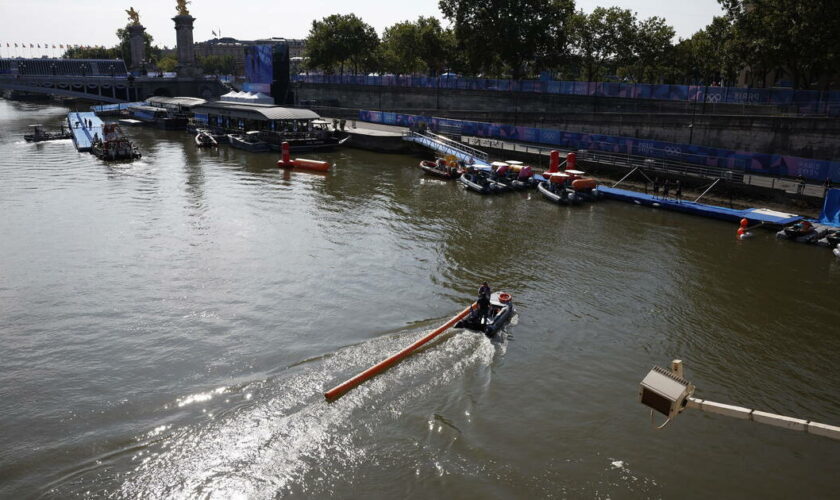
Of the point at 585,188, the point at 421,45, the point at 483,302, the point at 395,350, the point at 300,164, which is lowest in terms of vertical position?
the point at 395,350

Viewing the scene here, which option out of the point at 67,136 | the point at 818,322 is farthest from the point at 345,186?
the point at 67,136

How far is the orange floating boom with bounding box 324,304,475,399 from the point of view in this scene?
15.8 m

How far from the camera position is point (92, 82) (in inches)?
4171

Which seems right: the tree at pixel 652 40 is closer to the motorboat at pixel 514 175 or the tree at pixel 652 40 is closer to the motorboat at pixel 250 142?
the motorboat at pixel 514 175

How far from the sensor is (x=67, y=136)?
69938 millimetres

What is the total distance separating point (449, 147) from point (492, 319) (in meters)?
36.1

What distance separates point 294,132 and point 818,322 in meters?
51.9

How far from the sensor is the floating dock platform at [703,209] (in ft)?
110

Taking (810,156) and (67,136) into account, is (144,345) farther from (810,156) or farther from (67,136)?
(67,136)

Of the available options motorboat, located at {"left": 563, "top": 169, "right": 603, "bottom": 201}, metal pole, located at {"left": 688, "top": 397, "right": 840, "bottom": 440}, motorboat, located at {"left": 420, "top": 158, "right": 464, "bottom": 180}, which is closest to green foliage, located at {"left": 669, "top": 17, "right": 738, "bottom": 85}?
motorboat, located at {"left": 563, "top": 169, "right": 603, "bottom": 201}

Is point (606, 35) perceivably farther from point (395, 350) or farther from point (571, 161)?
point (395, 350)

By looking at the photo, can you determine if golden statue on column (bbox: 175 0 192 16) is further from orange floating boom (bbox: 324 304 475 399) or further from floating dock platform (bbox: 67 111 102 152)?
orange floating boom (bbox: 324 304 475 399)

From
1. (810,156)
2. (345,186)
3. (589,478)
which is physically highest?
(810,156)

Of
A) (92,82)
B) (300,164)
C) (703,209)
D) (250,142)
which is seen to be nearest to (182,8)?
(92,82)
